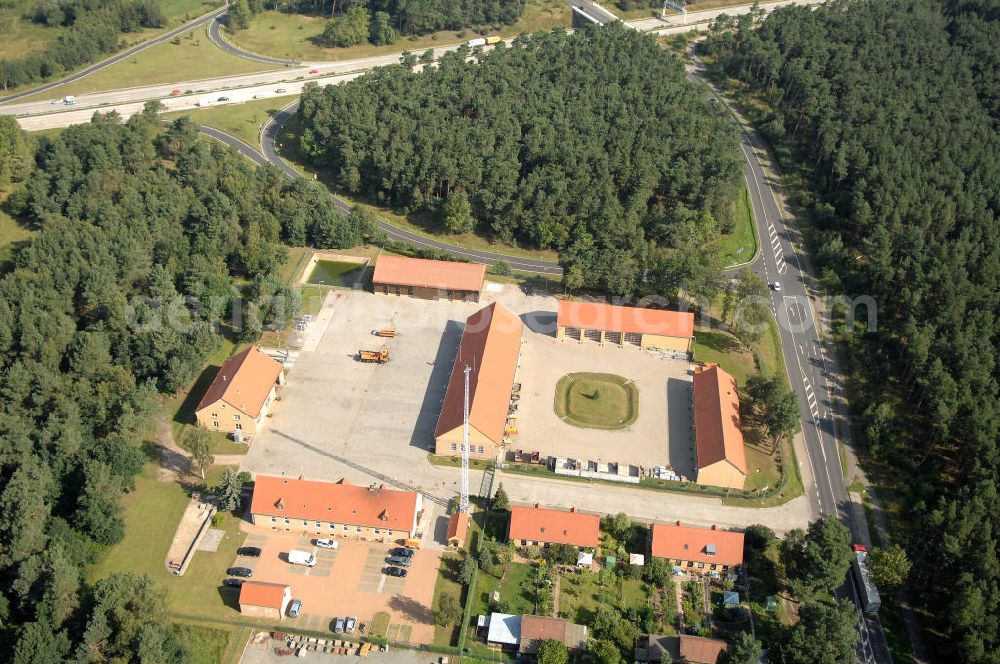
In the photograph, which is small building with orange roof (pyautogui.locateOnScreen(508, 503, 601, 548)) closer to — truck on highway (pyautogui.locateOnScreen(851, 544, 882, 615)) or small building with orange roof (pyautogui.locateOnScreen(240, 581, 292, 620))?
small building with orange roof (pyautogui.locateOnScreen(240, 581, 292, 620))

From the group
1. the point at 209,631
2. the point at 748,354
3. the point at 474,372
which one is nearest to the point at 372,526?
the point at 209,631

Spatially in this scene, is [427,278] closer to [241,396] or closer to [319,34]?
[241,396]

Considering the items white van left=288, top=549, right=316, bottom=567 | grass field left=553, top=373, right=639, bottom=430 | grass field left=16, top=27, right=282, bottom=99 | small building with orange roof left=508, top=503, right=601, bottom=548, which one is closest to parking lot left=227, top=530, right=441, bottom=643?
white van left=288, top=549, right=316, bottom=567

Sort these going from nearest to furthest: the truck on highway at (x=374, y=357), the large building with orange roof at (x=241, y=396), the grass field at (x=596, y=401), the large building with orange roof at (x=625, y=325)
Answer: the large building with orange roof at (x=241, y=396)
the grass field at (x=596, y=401)
the truck on highway at (x=374, y=357)
the large building with orange roof at (x=625, y=325)

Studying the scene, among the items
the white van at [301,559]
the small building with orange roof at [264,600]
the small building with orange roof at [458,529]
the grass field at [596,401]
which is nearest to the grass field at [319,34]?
the grass field at [596,401]

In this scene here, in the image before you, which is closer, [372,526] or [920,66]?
[372,526]

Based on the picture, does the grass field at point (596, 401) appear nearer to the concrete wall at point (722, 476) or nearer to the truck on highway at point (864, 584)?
the concrete wall at point (722, 476)

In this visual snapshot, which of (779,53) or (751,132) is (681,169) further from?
(779,53)
